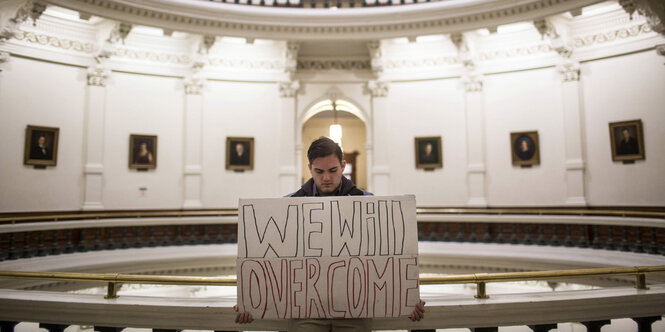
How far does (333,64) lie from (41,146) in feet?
28.9

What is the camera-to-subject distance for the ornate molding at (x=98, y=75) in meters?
11.5

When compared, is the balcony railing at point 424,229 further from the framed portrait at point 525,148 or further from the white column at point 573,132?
the framed portrait at point 525,148

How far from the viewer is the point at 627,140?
1053 centimetres

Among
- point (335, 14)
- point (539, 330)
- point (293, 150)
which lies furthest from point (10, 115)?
point (539, 330)

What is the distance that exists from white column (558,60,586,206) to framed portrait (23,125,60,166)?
14026 mm

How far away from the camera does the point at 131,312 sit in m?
2.39

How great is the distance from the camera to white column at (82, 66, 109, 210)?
11406mm

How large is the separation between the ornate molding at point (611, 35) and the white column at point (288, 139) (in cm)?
835

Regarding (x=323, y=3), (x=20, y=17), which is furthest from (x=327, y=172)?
A: (x=323, y=3)

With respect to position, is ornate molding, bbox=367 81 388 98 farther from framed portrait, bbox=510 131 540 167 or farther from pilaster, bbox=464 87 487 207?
framed portrait, bbox=510 131 540 167

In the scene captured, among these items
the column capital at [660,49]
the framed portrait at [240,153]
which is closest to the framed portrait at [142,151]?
the framed portrait at [240,153]

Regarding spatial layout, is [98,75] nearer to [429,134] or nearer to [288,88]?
[288,88]

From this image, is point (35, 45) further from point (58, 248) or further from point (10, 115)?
point (58, 248)

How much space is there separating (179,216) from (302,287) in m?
9.96
